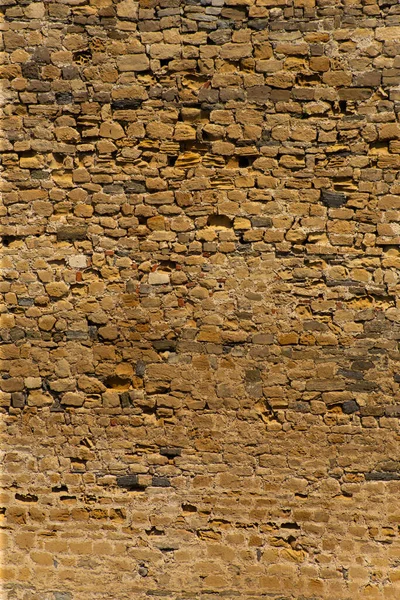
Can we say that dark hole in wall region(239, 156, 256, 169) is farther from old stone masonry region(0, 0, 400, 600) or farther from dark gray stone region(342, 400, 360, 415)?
dark gray stone region(342, 400, 360, 415)

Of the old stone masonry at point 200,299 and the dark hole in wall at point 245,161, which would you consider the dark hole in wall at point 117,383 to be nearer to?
the old stone masonry at point 200,299

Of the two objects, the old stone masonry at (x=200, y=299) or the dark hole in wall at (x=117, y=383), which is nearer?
the old stone masonry at (x=200, y=299)

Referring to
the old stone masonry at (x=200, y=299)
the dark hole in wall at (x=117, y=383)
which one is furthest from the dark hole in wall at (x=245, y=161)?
the dark hole in wall at (x=117, y=383)

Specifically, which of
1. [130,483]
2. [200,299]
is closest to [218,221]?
[200,299]

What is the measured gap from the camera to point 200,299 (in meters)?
4.59

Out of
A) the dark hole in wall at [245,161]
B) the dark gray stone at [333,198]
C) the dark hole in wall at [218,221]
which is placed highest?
the dark hole in wall at [245,161]

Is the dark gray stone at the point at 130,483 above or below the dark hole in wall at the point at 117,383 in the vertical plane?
below

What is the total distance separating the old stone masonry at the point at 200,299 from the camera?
4.48 metres

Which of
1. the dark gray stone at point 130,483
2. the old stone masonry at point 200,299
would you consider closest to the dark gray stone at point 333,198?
the old stone masonry at point 200,299

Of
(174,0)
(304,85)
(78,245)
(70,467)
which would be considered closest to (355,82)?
(304,85)

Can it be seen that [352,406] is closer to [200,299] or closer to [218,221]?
[200,299]

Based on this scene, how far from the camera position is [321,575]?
4.56 metres

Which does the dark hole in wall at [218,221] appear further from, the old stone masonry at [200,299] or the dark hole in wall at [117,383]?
the dark hole in wall at [117,383]

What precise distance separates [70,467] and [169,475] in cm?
72
